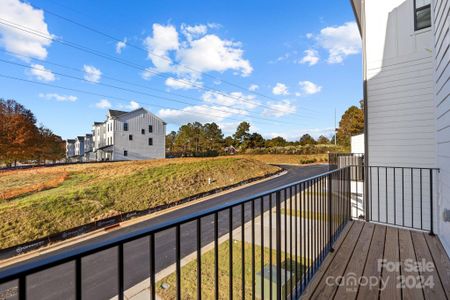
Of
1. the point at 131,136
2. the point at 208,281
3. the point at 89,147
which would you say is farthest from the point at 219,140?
the point at 208,281

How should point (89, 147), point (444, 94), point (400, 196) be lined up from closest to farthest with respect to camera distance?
point (444, 94), point (400, 196), point (89, 147)

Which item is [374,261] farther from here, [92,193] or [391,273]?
[92,193]

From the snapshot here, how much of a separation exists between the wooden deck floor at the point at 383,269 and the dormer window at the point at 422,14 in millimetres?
3872

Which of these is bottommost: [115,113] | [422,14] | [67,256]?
[67,256]

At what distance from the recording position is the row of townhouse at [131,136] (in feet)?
77.5

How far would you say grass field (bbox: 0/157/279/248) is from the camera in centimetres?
665

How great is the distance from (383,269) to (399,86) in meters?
3.80

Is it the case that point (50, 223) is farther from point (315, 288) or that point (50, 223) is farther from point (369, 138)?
point (369, 138)

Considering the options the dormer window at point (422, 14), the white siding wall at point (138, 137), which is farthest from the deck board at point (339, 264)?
the white siding wall at point (138, 137)

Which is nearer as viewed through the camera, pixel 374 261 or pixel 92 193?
pixel 374 261

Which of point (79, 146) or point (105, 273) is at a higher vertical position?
point (79, 146)

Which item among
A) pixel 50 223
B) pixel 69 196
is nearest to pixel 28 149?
pixel 69 196

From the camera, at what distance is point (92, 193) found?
9.00 metres

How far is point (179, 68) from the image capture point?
82.8 ft
